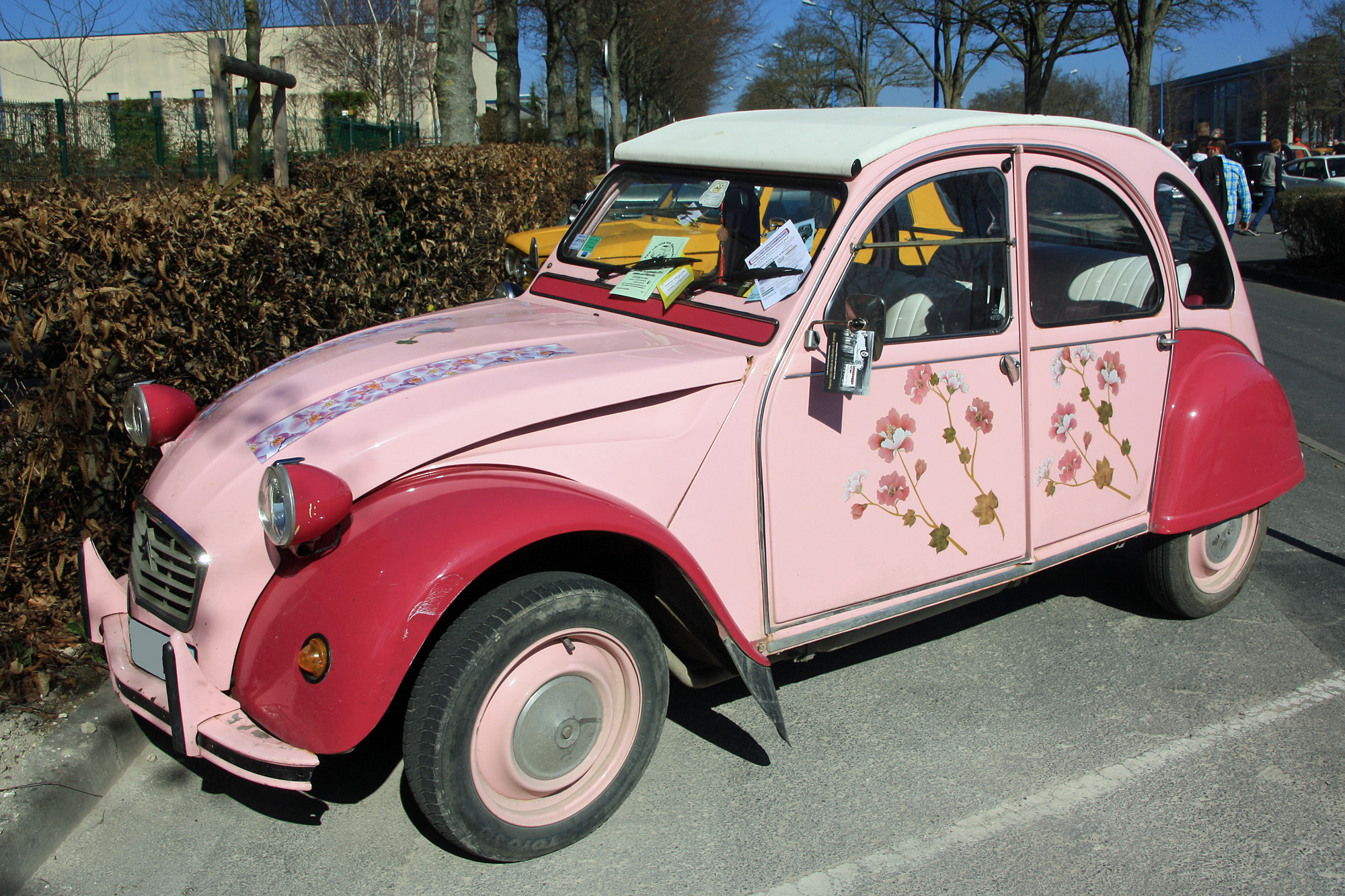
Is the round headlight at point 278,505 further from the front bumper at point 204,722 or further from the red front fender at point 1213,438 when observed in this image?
the red front fender at point 1213,438

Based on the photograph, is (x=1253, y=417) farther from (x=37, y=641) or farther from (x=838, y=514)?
(x=37, y=641)

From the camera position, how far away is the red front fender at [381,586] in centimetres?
231

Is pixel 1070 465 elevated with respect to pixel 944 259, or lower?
lower

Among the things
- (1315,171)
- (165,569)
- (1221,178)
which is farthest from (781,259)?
(1315,171)

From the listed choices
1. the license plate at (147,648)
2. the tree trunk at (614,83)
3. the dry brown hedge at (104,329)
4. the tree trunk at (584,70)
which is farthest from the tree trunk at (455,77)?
the tree trunk at (614,83)

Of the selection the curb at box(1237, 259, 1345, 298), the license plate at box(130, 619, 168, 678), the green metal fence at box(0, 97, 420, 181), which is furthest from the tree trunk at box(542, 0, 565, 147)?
the license plate at box(130, 619, 168, 678)

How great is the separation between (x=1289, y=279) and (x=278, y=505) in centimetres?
1563

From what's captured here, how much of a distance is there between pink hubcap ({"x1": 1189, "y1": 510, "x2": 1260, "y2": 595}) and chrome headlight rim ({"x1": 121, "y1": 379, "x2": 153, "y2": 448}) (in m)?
3.88

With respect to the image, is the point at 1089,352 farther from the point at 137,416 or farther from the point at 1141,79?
the point at 1141,79

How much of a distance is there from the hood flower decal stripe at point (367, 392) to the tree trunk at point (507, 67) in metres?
17.7

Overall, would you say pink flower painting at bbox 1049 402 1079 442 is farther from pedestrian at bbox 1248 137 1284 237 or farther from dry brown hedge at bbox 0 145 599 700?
pedestrian at bbox 1248 137 1284 237

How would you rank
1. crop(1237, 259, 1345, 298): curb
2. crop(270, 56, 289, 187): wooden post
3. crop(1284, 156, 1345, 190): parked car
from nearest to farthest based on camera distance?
crop(270, 56, 289, 187): wooden post < crop(1237, 259, 1345, 298): curb < crop(1284, 156, 1345, 190): parked car

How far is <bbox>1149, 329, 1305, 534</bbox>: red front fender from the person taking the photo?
3.77 m

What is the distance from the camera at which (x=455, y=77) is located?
12.4 meters
